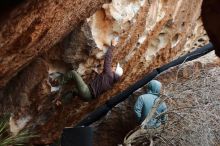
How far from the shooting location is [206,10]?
436 centimetres

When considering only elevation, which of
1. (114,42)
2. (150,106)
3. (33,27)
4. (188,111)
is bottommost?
(188,111)

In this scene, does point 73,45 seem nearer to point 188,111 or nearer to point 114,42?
point 114,42

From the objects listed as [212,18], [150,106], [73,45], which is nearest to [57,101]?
[73,45]

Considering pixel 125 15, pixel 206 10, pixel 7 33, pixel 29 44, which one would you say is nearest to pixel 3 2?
pixel 7 33

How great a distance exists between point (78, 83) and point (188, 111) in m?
2.26

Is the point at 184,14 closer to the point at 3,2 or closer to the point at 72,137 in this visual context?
the point at 72,137

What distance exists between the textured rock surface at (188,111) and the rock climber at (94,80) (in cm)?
122

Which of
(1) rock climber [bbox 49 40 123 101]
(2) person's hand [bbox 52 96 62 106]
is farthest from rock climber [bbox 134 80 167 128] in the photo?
(2) person's hand [bbox 52 96 62 106]

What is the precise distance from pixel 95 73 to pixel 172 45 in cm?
311

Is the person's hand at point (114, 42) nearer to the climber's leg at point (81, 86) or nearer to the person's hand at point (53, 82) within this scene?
the climber's leg at point (81, 86)

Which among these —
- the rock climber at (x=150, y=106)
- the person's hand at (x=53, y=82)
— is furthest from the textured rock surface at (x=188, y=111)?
the person's hand at (x=53, y=82)

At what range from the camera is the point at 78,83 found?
30.7 feet

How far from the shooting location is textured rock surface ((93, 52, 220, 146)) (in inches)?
Answer: 383

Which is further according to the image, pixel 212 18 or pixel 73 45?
pixel 73 45
